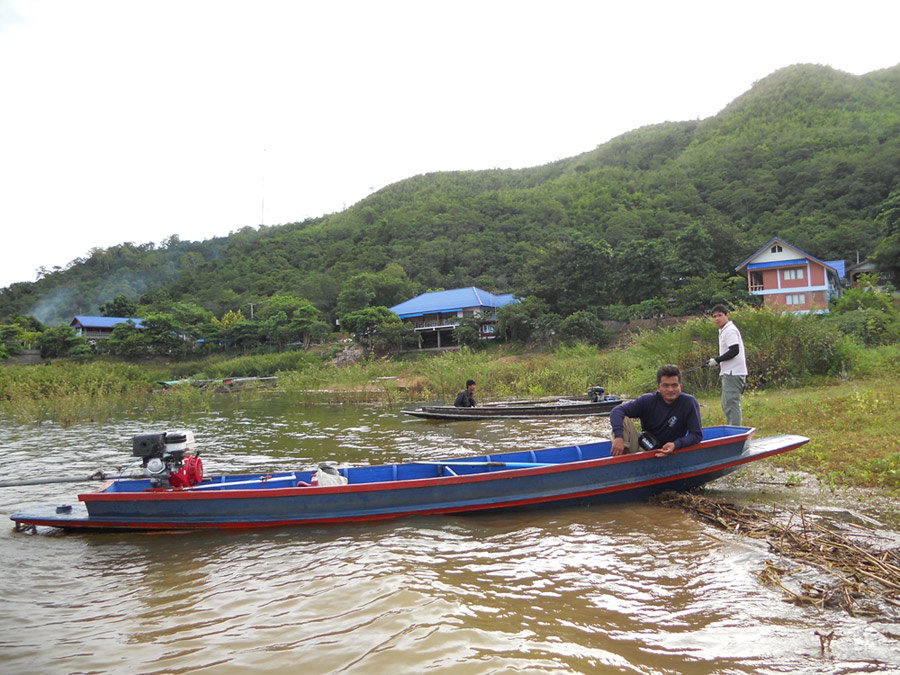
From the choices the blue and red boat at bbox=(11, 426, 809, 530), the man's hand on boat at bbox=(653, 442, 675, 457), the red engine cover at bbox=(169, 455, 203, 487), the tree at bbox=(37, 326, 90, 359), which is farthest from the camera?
the tree at bbox=(37, 326, 90, 359)

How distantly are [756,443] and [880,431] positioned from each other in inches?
94.7

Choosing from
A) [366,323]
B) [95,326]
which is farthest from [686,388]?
[95,326]

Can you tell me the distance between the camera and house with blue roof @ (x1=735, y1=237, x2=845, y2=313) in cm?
4147

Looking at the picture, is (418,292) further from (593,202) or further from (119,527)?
(119,527)

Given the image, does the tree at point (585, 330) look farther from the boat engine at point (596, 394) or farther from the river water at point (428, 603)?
the river water at point (428, 603)

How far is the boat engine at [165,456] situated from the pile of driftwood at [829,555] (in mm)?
5952

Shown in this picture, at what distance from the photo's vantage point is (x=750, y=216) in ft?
195

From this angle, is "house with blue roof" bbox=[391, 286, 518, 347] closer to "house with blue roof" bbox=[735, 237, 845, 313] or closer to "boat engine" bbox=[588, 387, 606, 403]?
"house with blue roof" bbox=[735, 237, 845, 313]

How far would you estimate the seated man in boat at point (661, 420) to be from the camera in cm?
585

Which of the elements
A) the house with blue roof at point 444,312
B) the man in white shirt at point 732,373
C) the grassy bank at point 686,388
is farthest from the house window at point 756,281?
the man in white shirt at point 732,373

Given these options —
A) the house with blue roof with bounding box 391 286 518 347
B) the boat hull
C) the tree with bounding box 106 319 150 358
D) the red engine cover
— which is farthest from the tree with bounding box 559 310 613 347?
the tree with bounding box 106 319 150 358

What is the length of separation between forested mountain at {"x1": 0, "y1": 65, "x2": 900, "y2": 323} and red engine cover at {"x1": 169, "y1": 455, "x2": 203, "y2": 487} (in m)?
33.6

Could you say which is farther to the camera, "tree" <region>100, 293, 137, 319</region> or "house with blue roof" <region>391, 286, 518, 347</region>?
"tree" <region>100, 293, 137, 319</region>

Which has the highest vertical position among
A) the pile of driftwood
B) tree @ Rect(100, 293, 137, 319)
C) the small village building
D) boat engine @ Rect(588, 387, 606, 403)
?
tree @ Rect(100, 293, 137, 319)
